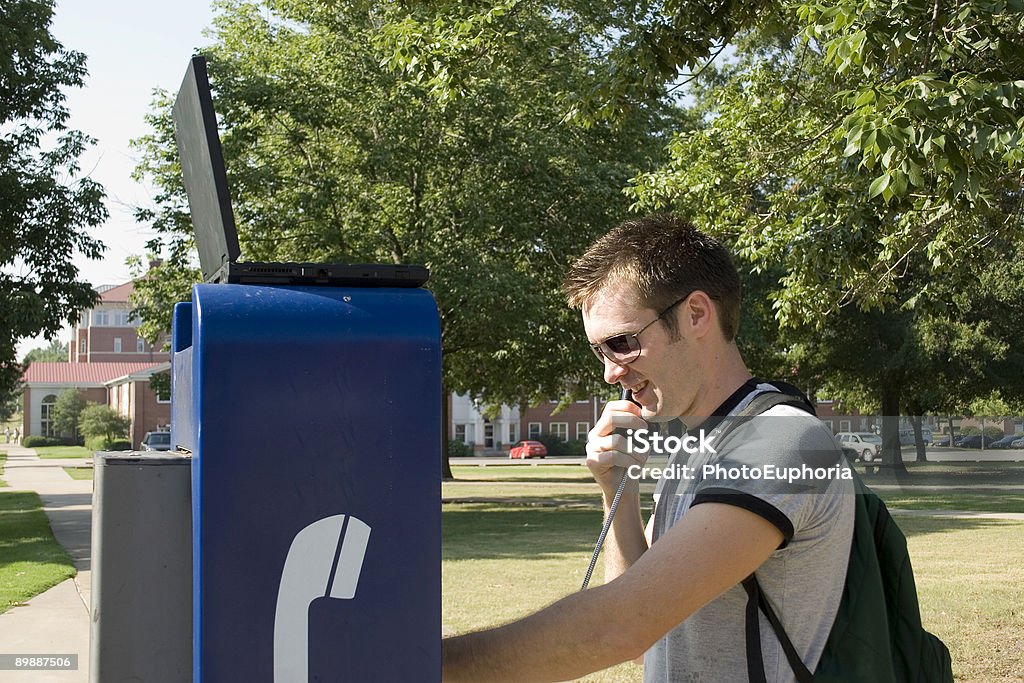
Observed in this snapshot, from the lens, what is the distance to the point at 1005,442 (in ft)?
30.8

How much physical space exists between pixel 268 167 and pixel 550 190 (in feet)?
17.5

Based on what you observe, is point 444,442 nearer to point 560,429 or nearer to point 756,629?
point 756,629

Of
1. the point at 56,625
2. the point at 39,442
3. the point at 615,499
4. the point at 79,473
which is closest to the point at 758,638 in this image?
the point at 615,499

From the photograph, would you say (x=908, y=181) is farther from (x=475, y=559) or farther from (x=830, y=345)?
(x=830, y=345)

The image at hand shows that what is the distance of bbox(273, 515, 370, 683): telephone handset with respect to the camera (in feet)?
5.24

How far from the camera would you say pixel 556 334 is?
22406 mm

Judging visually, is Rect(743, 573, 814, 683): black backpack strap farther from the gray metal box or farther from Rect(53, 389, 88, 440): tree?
Rect(53, 389, 88, 440): tree

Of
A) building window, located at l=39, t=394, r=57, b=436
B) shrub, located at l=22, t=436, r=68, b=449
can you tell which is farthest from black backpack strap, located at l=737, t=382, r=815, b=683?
building window, located at l=39, t=394, r=57, b=436

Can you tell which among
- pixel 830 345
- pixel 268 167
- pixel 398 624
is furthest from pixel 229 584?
pixel 830 345

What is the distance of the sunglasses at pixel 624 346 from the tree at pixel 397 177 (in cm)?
1716

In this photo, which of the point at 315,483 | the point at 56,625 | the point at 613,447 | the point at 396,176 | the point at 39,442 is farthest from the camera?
the point at 39,442

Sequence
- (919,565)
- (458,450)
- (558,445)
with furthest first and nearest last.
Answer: (558,445) < (458,450) < (919,565)

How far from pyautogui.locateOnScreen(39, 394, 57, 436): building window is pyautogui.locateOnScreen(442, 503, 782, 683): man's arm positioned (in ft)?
293

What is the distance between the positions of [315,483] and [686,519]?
1.81 ft
